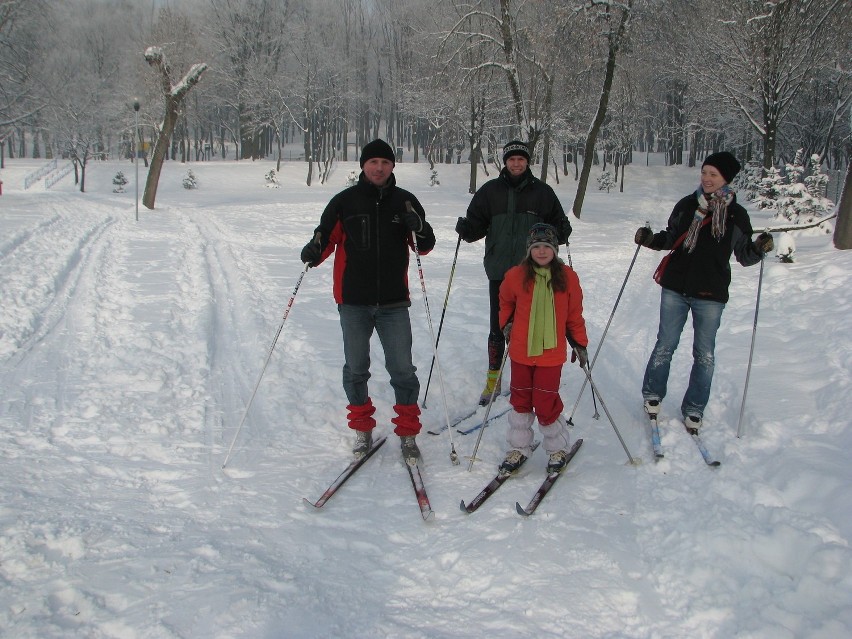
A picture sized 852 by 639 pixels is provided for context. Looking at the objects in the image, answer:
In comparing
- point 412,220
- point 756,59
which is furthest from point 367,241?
point 756,59

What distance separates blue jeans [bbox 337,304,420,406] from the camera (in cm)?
429

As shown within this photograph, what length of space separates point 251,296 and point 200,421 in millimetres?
4387

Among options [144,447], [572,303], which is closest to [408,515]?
[572,303]

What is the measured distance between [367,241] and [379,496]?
176cm

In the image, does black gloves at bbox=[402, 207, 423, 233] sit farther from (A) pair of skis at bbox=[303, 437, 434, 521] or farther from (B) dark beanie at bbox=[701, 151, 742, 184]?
(B) dark beanie at bbox=[701, 151, 742, 184]

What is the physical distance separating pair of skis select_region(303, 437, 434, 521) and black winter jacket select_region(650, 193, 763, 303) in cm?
244

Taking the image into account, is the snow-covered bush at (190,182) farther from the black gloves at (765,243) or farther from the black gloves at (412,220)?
the black gloves at (765,243)

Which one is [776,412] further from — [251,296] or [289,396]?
[251,296]

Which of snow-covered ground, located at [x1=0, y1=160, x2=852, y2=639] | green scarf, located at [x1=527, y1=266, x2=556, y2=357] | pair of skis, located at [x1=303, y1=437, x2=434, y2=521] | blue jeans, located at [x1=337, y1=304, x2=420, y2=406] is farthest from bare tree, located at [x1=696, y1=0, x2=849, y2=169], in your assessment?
pair of skis, located at [x1=303, y1=437, x2=434, y2=521]

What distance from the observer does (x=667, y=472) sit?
4.09 meters

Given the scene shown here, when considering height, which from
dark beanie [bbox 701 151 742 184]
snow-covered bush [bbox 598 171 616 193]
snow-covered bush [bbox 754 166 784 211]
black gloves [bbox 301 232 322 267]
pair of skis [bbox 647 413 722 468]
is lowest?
pair of skis [bbox 647 413 722 468]

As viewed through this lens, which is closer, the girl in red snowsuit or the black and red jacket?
the girl in red snowsuit

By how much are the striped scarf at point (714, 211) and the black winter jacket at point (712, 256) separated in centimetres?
4

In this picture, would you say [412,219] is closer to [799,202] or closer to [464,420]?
[464,420]
